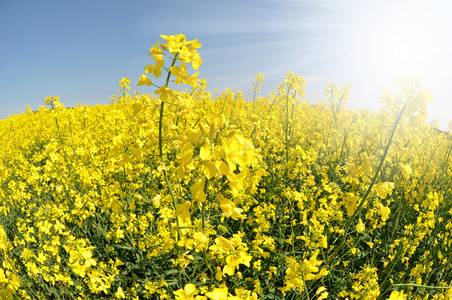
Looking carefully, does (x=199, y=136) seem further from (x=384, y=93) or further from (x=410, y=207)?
(x=410, y=207)

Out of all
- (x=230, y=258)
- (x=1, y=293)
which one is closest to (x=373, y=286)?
(x=230, y=258)

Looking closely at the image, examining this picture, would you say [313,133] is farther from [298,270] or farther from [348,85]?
[298,270]

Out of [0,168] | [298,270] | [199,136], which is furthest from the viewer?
[0,168]

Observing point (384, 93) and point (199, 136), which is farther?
point (384, 93)

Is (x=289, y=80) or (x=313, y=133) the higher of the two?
(x=289, y=80)

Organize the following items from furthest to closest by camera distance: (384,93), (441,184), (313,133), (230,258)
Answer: (313,133) < (441,184) < (384,93) < (230,258)

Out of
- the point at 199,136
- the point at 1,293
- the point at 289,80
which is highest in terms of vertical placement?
the point at 289,80

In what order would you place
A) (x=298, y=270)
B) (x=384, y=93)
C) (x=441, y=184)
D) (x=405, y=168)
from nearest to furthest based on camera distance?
(x=405, y=168) → (x=298, y=270) → (x=384, y=93) → (x=441, y=184)

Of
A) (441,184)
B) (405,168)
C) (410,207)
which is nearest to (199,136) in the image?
(405,168)

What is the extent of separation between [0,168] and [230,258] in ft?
17.5

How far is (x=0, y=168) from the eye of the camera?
4.48 metres

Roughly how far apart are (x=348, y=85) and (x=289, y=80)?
281 centimetres

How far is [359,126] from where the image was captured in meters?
6.17

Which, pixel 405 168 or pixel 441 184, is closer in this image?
pixel 405 168
